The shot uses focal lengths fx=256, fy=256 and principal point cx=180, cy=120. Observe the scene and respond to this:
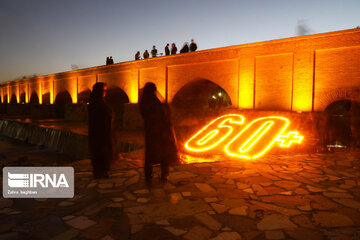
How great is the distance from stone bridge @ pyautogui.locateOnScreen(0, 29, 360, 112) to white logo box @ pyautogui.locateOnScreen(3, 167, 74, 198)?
858 centimetres

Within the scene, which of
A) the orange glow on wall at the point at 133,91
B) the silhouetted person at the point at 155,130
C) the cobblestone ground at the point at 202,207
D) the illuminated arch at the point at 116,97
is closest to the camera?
the cobblestone ground at the point at 202,207

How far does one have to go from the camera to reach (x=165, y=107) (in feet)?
13.1

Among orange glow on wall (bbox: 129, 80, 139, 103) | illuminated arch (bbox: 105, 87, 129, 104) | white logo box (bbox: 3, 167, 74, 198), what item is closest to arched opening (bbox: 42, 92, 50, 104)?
illuminated arch (bbox: 105, 87, 129, 104)

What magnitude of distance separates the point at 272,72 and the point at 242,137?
132 inches

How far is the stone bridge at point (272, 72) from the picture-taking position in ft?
29.8

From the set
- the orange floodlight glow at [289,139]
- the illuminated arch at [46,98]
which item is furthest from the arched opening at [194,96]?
the illuminated arch at [46,98]

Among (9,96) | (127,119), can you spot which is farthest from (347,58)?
(9,96)

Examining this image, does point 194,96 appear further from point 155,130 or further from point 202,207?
point 202,207

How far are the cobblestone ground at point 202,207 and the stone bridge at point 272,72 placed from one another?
5365mm

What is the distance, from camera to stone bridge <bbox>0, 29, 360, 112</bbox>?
9086 mm

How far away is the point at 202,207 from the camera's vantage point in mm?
3240

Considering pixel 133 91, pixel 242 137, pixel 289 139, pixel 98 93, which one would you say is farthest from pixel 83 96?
pixel 98 93

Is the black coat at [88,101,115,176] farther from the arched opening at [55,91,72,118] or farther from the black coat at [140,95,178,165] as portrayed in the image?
the arched opening at [55,91,72,118]

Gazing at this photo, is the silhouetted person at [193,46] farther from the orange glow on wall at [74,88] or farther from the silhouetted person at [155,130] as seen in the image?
the orange glow on wall at [74,88]
